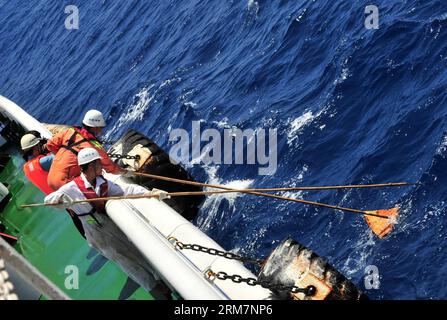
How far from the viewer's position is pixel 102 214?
10.4 meters

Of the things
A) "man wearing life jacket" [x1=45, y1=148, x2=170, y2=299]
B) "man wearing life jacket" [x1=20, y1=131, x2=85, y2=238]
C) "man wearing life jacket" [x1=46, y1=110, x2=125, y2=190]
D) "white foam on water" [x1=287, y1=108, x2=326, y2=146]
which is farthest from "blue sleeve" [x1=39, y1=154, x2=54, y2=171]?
"white foam on water" [x1=287, y1=108, x2=326, y2=146]

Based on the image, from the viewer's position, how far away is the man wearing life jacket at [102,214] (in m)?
8.88

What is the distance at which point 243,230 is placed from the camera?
1195 cm

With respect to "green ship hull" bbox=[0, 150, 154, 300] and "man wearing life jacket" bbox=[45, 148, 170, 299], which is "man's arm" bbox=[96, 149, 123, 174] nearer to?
"man wearing life jacket" bbox=[45, 148, 170, 299]

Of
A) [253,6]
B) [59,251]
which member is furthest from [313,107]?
[253,6]

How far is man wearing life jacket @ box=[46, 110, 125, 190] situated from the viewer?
398 inches

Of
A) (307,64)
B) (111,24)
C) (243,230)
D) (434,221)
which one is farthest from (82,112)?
(434,221)

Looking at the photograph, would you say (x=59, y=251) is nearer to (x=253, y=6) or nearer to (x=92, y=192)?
(x=92, y=192)

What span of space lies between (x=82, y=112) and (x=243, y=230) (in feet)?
45.4

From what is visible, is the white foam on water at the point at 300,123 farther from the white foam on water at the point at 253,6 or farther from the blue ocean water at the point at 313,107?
the white foam on water at the point at 253,6

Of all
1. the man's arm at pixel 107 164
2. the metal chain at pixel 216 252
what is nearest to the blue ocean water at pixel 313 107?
the metal chain at pixel 216 252

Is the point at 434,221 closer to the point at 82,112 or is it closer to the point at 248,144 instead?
the point at 248,144

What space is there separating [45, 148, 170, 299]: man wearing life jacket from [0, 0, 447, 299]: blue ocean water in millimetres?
1958

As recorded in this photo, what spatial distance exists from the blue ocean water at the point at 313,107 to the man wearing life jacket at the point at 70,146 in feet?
10.9
